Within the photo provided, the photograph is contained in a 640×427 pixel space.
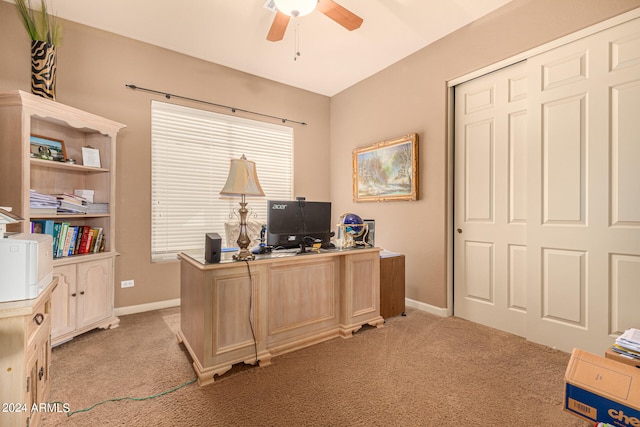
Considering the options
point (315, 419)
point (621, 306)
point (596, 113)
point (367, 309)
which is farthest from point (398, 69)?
point (315, 419)

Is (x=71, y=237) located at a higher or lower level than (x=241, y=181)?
lower

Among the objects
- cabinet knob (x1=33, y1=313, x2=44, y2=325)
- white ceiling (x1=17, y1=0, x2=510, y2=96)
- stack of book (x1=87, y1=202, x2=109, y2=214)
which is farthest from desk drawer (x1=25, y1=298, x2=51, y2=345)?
white ceiling (x1=17, y1=0, x2=510, y2=96)

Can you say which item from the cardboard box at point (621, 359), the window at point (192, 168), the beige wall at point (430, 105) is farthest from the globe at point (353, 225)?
the cardboard box at point (621, 359)

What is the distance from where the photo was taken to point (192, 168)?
3.69m

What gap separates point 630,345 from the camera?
1.61 meters

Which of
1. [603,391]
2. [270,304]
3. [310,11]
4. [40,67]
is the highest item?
[310,11]

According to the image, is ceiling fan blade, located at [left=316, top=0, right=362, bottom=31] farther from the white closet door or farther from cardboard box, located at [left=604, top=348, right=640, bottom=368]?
cardboard box, located at [left=604, top=348, right=640, bottom=368]

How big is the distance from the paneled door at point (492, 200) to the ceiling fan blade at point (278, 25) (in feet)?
6.53

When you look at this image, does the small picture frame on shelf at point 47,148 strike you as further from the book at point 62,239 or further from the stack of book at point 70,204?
the book at point 62,239

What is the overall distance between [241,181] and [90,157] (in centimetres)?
Result: 185

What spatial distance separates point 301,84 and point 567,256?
3.88 meters

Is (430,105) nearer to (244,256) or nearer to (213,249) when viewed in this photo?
(244,256)

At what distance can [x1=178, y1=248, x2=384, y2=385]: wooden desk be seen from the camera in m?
2.00

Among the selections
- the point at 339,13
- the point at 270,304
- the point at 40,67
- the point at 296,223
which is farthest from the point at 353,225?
the point at 40,67
